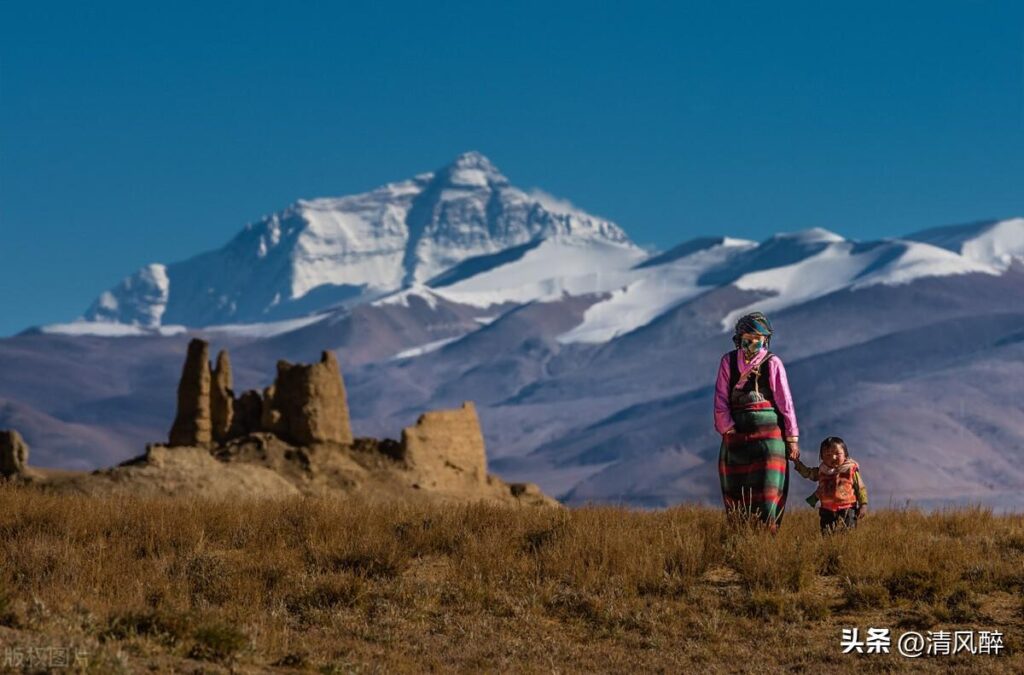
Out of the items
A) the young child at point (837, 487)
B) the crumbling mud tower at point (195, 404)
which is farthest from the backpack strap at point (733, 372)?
the crumbling mud tower at point (195, 404)

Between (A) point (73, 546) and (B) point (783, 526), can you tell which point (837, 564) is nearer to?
(B) point (783, 526)

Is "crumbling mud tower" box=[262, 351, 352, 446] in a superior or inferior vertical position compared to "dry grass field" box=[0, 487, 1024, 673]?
superior

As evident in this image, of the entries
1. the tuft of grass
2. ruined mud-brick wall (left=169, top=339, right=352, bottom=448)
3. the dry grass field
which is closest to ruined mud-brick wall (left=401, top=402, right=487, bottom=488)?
ruined mud-brick wall (left=169, top=339, right=352, bottom=448)

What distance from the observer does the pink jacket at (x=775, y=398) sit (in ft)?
51.2

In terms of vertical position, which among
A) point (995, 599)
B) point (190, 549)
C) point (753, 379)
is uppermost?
point (753, 379)

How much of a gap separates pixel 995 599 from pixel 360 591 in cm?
537

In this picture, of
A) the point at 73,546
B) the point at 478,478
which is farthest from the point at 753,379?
the point at 478,478

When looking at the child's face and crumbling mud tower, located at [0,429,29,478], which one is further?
crumbling mud tower, located at [0,429,29,478]

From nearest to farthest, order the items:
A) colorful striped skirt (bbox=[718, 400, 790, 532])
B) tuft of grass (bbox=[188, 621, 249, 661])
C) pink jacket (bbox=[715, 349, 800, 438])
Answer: tuft of grass (bbox=[188, 621, 249, 661])
colorful striped skirt (bbox=[718, 400, 790, 532])
pink jacket (bbox=[715, 349, 800, 438])

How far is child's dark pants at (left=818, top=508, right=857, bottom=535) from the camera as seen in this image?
15.9 m

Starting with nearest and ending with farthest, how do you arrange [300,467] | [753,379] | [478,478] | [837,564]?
[837,564], [753,379], [300,467], [478,478]

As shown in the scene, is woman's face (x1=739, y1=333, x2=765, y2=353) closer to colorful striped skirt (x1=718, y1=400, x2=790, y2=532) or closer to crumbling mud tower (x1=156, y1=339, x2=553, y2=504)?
colorful striped skirt (x1=718, y1=400, x2=790, y2=532)

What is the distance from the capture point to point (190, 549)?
14836 mm

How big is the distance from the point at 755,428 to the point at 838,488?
1167mm
